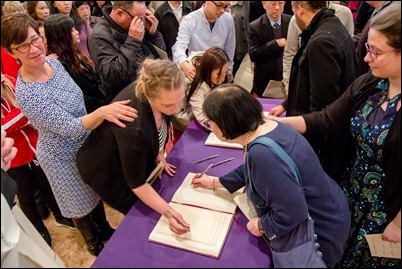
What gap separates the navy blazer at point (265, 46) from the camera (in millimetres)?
2908

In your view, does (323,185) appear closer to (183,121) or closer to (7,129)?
A: (183,121)

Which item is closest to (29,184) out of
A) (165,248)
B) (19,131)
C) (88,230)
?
(19,131)

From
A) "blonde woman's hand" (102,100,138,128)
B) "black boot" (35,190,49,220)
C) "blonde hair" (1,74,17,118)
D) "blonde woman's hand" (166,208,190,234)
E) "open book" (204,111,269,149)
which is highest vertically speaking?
"blonde woman's hand" (102,100,138,128)

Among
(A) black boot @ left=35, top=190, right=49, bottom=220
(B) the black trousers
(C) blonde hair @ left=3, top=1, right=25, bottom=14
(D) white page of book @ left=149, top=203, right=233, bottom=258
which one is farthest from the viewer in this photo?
(A) black boot @ left=35, top=190, right=49, bottom=220

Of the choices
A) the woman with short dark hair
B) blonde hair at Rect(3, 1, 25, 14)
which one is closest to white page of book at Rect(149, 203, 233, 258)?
the woman with short dark hair

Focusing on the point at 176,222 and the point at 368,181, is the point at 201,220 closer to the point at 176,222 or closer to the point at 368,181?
the point at 176,222

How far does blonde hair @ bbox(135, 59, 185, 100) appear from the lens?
4.62 ft

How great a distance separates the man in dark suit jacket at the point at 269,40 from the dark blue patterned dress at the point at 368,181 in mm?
1524

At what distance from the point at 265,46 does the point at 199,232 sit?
2.00m

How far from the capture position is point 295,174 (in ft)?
3.79

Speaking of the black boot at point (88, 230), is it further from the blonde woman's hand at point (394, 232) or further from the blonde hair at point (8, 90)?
the blonde woman's hand at point (394, 232)

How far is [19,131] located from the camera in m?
2.02

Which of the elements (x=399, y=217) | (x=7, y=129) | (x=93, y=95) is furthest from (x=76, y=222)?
(x=399, y=217)

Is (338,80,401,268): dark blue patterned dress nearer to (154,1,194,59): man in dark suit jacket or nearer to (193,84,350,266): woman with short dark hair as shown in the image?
(193,84,350,266): woman with short dark hair
